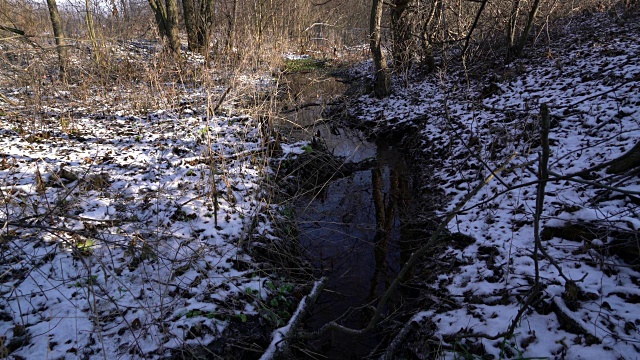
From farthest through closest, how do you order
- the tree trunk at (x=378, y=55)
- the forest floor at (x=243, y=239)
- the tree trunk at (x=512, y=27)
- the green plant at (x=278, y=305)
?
the tree trunk at (x=378, y=55) < the tree trunk at (x=512, y=27) < the green plant at (x=278, y=305) < the forest floor at (x=243, y=239)

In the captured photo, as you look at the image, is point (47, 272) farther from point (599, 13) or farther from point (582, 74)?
point (599, 13)

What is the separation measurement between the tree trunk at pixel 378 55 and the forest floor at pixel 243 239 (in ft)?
9.24

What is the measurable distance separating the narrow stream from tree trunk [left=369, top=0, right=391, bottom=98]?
2417 millimetres

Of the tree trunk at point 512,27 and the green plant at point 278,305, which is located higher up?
the tree trunk at point 512,27

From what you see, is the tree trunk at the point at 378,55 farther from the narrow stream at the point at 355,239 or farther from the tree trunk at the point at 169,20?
the tree trunk at the point at 169,20

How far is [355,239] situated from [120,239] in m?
2.45

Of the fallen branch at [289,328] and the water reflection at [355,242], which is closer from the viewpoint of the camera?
the fallen branch at [289,328]

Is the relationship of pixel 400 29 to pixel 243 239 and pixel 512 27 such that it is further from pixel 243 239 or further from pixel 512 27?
pixel 243 239

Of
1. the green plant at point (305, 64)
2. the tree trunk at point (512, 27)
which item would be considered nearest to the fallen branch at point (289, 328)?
the tree trunk at point (512, 27)

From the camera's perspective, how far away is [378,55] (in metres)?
7.95

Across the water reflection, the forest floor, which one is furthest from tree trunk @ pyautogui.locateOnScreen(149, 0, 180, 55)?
the water reflection

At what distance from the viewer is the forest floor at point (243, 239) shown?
222 centimetres

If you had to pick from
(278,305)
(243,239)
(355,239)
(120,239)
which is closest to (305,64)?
(355,239)

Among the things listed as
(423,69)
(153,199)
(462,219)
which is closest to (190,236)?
(153,199)
